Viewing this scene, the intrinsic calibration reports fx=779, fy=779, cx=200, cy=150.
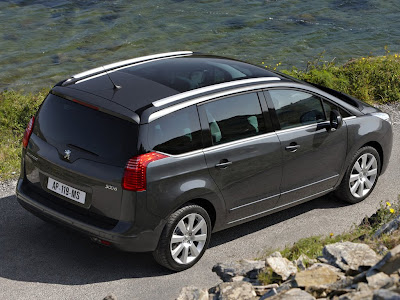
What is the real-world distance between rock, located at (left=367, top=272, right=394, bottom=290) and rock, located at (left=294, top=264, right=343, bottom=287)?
0.49 meters

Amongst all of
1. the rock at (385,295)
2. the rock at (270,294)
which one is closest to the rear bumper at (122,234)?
the rock at (270,294)

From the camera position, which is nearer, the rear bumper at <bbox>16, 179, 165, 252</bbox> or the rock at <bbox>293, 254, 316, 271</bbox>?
the rock at <bbox>293, 254, 316, 271</bbox>

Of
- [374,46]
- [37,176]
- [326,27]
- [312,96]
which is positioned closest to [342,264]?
[312,96]

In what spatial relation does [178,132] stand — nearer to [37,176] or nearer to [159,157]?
[159,157]

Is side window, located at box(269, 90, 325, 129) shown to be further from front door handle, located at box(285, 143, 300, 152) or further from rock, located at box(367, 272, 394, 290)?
rock, located at box(367, 272, 394, 290)

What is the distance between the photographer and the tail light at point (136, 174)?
6625 millimetres

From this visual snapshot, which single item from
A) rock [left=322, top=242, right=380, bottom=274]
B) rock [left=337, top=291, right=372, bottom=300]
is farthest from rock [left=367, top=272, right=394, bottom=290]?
rock [left=322, top=242, right=380, bottom=274]

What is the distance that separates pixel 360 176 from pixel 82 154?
3.52m

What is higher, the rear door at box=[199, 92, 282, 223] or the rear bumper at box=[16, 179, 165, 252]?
the rear door at box=[199, 92, 282, 223]

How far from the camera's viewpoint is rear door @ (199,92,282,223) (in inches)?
284

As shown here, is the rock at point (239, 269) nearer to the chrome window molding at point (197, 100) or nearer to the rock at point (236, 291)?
the rock at point (236, 291)

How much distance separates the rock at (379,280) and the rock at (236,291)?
102cm

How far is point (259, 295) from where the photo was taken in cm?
618

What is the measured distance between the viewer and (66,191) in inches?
277
